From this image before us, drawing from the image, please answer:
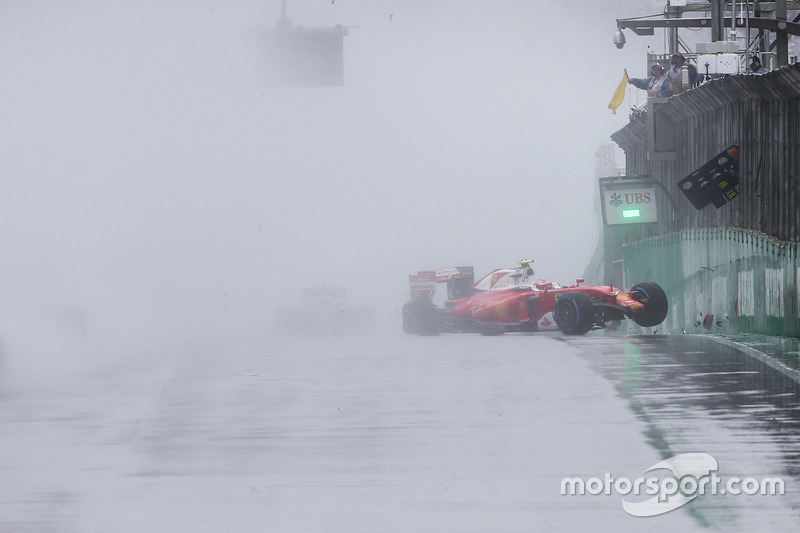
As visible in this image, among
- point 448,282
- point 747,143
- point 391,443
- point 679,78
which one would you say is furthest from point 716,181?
point 391,443

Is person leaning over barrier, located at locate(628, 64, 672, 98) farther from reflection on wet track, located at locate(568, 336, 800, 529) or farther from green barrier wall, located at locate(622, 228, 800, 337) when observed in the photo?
reflection on wet track, located at locate(568, 336, 800, 529)

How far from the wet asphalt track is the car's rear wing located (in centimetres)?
1288

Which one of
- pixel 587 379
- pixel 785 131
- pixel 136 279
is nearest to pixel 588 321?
pixel 785 131

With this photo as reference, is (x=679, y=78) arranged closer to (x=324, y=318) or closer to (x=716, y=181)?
(x=716, y=181)

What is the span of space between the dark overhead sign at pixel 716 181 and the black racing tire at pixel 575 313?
184 inches

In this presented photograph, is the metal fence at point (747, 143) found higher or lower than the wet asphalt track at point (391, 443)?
higher

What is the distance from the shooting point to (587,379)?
43.6ft

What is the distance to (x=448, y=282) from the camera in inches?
1136

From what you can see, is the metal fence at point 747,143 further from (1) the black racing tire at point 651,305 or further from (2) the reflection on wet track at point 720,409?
(2) the reflection on wet track at point 720,409

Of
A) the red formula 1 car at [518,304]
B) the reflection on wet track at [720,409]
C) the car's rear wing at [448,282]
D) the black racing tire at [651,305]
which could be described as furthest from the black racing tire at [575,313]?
the car's rear wing at [448,282]

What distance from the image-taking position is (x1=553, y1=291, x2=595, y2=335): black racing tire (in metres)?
21.5

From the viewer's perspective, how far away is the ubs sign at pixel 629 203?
33.5 metres

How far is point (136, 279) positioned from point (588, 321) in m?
36.6

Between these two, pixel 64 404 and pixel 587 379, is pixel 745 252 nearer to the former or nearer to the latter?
pixel 587 379
